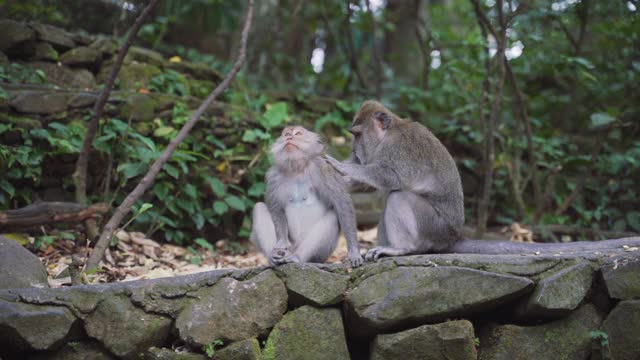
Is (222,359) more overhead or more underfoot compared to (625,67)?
more underfoot

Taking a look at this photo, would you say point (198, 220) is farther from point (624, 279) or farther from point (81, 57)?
point (624, 279)

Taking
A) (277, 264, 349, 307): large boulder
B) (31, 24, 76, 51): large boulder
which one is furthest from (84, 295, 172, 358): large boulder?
(31, 24, 76, 51): large boulder

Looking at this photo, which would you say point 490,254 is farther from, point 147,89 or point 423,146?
point 147,89

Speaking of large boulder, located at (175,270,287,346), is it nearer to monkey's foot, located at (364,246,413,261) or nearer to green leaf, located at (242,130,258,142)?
monkey's foot, located at (364,246,413,261)

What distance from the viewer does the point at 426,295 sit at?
3930mm

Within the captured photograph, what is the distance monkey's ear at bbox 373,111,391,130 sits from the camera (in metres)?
4.89

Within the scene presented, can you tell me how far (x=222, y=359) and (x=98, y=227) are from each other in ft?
7.94

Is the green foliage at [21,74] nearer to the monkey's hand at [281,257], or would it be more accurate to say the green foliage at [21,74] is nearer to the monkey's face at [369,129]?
the monkey's face at [369,129]

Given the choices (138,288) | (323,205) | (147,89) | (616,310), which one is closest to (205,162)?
(147,89)

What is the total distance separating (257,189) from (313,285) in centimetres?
288

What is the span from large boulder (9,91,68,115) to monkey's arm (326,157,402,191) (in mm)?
2982

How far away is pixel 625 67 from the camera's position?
815 cm

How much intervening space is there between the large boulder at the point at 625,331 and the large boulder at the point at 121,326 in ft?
9.01

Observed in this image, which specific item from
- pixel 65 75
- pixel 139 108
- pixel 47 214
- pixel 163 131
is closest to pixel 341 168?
pixel 47 214
